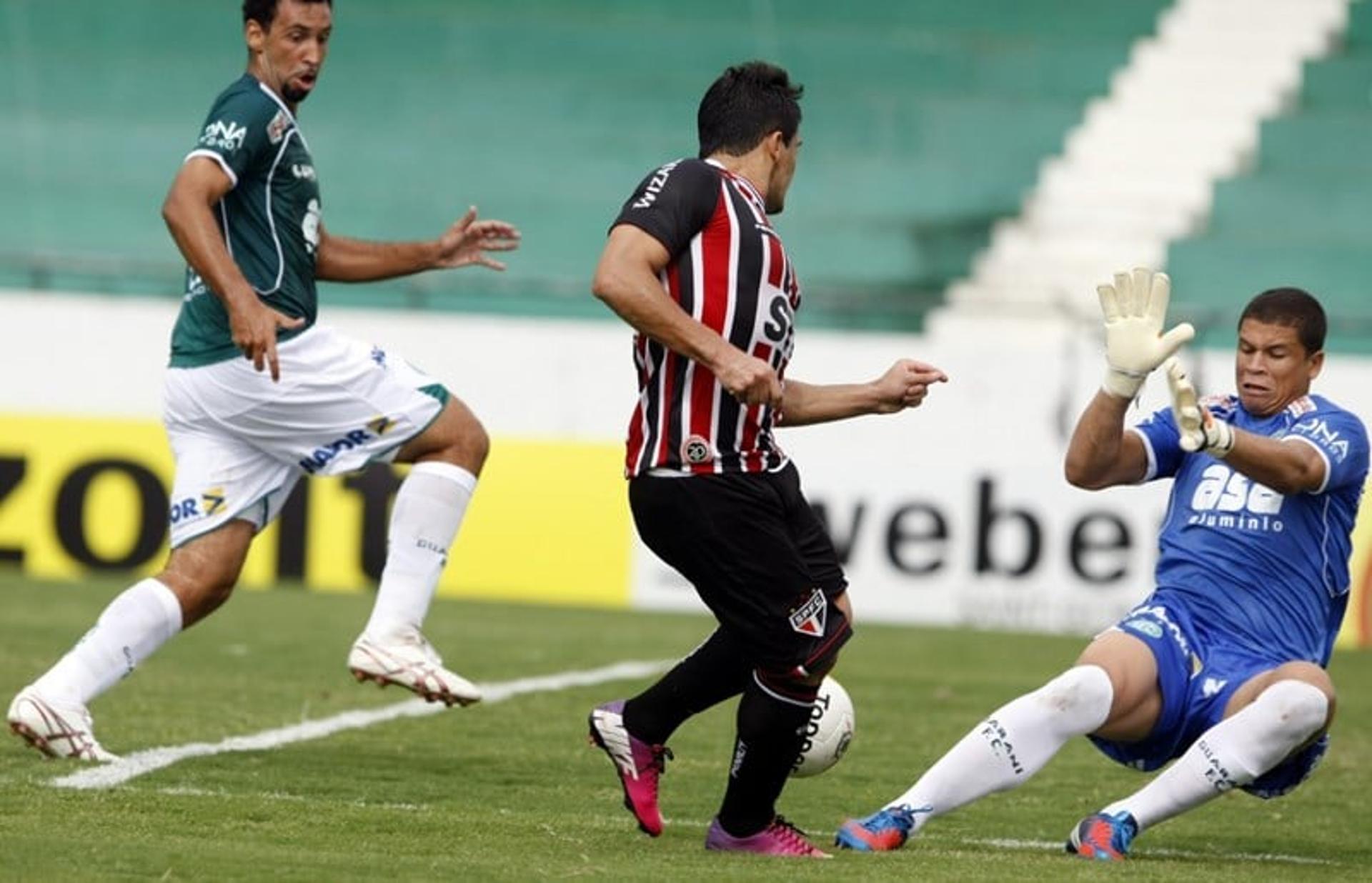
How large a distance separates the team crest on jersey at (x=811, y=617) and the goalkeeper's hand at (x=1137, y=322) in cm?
89

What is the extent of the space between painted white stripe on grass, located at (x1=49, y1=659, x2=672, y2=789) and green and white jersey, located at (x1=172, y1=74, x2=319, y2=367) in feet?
3.73

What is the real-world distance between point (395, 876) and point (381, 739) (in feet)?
9.83

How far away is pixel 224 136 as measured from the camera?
656cm

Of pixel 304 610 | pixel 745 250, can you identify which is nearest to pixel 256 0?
pixel 745 250

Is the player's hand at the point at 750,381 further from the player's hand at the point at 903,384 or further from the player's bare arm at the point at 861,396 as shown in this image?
the player's hand at the point at 903,384

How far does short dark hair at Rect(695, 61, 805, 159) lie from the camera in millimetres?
5684

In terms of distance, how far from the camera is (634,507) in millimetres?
5625

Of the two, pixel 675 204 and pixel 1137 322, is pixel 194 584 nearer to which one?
pixel 675 204

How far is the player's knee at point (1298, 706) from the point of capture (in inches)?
228

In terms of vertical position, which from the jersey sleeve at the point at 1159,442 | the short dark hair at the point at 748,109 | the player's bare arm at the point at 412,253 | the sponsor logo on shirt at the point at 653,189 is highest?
the short dark hair at the point at 748,109

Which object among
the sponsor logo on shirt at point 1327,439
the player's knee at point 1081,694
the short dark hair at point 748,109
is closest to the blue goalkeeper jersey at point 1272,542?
the sponsor logo on shirt at point 1327,439

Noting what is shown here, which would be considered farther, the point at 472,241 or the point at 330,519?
the point at 330,519

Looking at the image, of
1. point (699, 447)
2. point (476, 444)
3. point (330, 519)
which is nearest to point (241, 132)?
point (476, 444)

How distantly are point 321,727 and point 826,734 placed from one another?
2553mm
